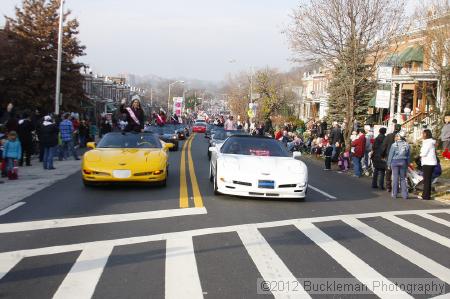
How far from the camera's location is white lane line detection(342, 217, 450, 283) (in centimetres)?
630

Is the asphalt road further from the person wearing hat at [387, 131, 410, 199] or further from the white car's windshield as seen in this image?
the person wearing hat at [387, 131, 410, 199]

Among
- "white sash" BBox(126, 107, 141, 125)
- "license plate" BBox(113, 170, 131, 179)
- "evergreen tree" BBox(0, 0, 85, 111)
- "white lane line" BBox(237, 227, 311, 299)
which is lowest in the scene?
"white lane line" BBox(237, 227, 311, 299)

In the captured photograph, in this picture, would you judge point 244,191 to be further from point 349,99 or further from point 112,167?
point 349,99

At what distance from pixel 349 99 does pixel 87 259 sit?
19.7m

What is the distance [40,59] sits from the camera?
1417 inches

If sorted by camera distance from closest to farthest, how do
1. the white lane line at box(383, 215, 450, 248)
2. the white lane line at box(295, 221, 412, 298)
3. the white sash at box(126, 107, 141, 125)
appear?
the white lane line at box(295, 221, 412, 298) → the white lane line at box(383, 215, 450, 248) → the white sash at box(126, 107, 141, 125)

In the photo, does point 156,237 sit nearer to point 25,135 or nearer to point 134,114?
point 134,114

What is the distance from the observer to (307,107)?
7388 centimetres

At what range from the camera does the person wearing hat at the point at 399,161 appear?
1309 centimetres

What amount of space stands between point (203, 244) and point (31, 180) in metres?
8.00

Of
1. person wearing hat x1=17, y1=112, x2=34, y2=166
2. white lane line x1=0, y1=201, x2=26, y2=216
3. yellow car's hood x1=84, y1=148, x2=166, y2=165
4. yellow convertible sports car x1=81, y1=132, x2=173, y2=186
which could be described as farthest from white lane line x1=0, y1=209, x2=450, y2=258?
person wearing hat x1=17, y1=112, x2=34, y2=166

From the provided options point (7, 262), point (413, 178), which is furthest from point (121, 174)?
point (413, 178)

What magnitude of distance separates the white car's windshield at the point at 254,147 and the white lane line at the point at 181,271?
512cm

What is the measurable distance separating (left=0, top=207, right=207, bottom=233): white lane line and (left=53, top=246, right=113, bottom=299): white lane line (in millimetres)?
1641
